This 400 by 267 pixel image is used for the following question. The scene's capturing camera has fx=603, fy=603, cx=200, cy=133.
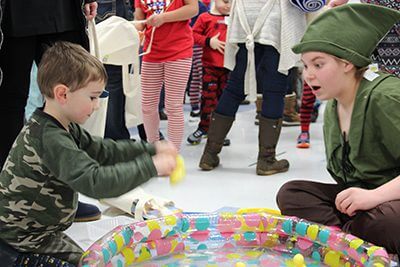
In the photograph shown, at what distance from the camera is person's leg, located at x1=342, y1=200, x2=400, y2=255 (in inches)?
60.0

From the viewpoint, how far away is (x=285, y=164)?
2811 millimetres

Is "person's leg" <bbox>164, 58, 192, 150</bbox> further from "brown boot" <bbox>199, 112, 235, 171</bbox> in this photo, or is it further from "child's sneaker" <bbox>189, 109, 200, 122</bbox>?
"child's sneaker" <bbox>189, 109, 200, 122</bbox>

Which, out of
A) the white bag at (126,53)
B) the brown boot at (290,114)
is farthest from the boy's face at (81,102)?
the brown boot at (290,114)

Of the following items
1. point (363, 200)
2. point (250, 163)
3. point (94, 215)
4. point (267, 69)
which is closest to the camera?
point (363, 200)

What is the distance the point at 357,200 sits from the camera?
1.57m

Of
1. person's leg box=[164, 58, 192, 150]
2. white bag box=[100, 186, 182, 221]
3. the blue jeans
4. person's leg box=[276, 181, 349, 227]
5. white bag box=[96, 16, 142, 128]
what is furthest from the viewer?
person's leg box=[164, 58, 192, 150]

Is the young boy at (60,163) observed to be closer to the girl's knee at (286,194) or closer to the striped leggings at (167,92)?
the girl's knee at (286,194)

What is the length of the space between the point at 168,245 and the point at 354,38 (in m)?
0.78

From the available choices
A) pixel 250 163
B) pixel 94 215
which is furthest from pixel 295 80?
pixel 94 215

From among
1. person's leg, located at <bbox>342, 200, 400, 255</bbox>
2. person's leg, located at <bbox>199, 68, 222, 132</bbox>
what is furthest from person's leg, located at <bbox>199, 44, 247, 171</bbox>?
person's leg, located at <bbox>342, 200, 400, 255</bbox>

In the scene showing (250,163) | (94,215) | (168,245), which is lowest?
(250,163)

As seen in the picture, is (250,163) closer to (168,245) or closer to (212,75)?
(212,75)

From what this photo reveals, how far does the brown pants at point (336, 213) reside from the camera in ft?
5.02

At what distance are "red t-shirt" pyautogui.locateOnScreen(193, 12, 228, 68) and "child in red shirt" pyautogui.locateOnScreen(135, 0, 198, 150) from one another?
1.50 ft
